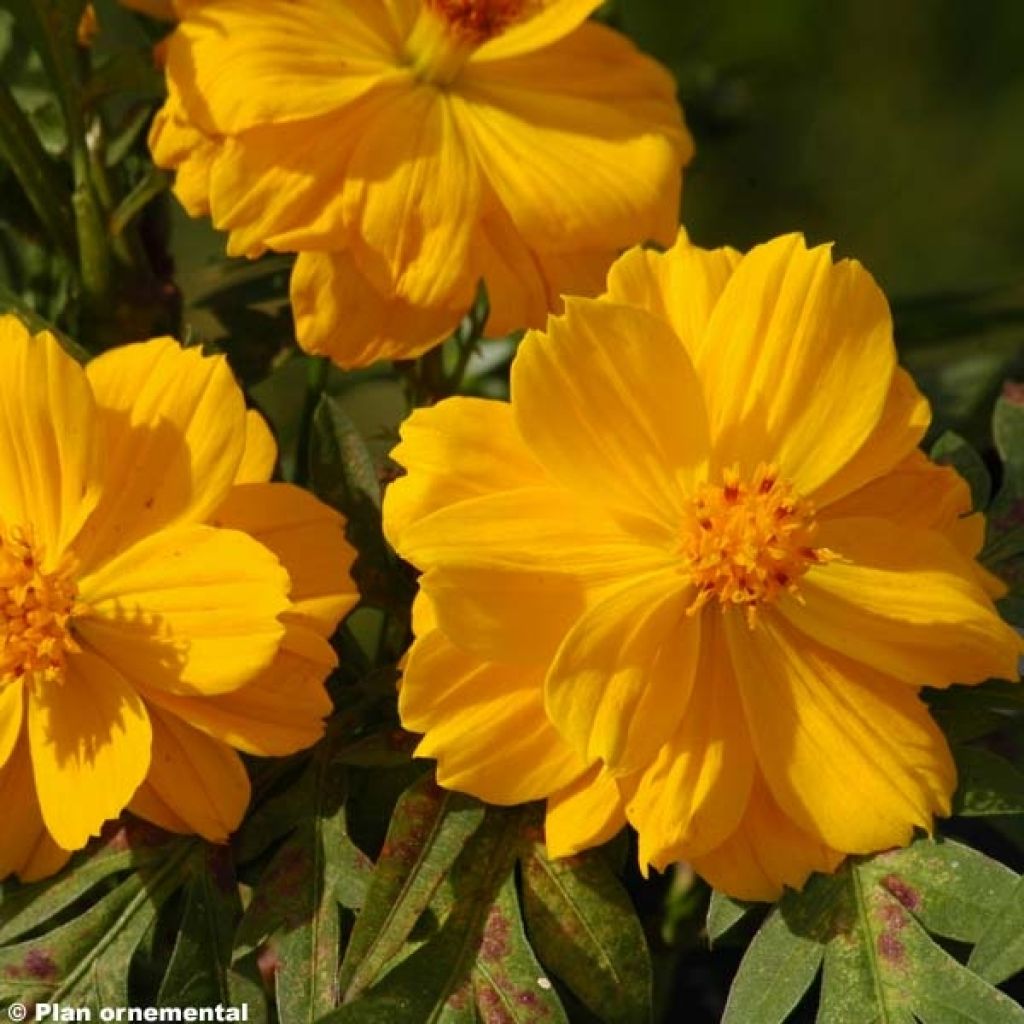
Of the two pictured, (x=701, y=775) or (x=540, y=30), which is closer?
(x=701, y=775)

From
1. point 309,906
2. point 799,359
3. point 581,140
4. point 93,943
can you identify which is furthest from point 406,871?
point 581,140

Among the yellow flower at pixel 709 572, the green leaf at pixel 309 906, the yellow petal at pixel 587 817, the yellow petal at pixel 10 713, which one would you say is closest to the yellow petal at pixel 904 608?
the yellow flower at pixel 709 572

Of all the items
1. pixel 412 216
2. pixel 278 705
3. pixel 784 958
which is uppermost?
pixel 412 216

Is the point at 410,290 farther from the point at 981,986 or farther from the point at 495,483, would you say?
the point at 981,986

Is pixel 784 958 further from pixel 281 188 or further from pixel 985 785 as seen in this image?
pixel 281 188

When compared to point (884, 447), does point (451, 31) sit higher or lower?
higher

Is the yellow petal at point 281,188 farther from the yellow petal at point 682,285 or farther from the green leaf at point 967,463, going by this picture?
the green leaf at point 967,463
